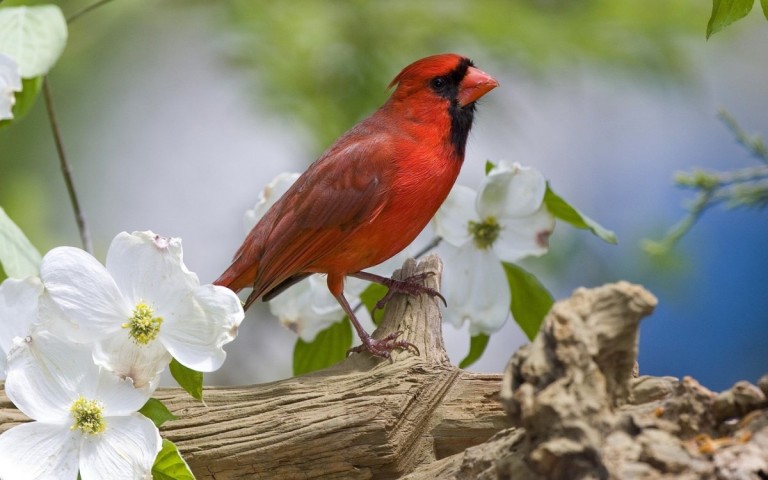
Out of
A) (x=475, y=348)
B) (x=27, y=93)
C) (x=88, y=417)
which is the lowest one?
(x=88, y=417)

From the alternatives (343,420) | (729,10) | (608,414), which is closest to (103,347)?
(343,420)

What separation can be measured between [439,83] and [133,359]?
2.58 feet

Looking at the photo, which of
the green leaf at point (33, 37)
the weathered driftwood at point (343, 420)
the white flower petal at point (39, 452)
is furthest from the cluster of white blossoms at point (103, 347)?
the green leaf at point (33, 37)

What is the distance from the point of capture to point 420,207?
162 centimetres

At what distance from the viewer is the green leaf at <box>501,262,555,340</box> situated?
1530mm

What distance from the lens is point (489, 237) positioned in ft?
5.17

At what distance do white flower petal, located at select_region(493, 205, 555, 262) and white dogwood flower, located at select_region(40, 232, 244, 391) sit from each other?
50 cm

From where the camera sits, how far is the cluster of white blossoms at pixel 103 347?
1180 mm

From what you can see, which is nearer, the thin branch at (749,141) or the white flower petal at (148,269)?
the white flower petal at (148,269)

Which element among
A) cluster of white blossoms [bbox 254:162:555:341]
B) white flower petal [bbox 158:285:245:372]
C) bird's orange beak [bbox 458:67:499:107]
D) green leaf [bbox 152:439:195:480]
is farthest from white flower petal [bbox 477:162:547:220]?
green leaf [bbox 152:439:195:480]

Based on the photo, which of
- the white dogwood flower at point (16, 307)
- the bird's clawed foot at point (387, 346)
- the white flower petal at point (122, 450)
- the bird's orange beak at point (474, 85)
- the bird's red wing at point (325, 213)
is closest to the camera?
the white flower petal at point (122, 450)

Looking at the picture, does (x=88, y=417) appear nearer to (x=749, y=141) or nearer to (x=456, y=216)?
(x=456, y=216)

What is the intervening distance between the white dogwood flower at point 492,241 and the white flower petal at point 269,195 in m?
0.32

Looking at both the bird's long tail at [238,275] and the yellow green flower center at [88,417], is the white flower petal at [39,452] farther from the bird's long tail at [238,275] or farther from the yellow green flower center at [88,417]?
the bird's long tail at [238,275]
